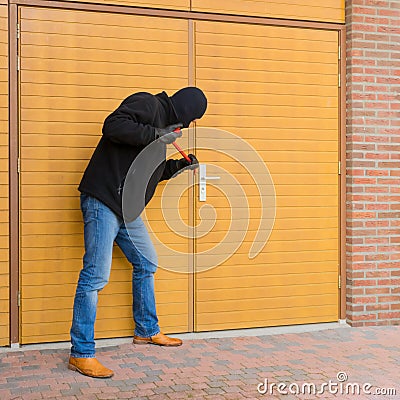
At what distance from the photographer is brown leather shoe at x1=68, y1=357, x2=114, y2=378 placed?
407 centimetres

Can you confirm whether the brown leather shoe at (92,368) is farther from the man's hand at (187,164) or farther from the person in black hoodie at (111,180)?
the man's hand at (187,164)

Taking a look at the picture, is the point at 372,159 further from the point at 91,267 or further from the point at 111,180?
the point at 91,267

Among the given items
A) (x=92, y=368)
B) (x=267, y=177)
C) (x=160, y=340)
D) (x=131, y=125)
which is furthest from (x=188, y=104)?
(x=92, y=368)

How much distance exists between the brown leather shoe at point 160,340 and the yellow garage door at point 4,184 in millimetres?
869

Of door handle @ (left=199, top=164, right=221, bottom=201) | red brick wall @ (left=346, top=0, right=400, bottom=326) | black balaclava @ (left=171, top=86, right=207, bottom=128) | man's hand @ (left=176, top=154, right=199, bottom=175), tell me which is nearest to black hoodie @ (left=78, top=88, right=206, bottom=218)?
black balaclava @ (left=171, top=86, right=207, bottom=128)

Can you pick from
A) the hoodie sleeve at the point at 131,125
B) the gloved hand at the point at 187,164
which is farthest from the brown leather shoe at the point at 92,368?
the gloved hand at the point at 187,164

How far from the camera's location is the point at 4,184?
181 inches

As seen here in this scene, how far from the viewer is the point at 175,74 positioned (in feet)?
16.3

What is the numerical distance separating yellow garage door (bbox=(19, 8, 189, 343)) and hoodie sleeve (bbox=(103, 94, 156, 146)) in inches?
25.2

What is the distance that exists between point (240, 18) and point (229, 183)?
1178 mm

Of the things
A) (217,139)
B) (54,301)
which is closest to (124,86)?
(217,139)

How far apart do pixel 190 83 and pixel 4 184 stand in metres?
1.44

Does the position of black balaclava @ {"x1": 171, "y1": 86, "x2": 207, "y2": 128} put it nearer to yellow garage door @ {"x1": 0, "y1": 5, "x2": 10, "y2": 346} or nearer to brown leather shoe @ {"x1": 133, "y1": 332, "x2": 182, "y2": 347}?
yellow garage door @ {"x1": 0, "y1": 5, "x2": 10, "y2": 346}

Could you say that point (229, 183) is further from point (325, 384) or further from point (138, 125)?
point (325, 384)
